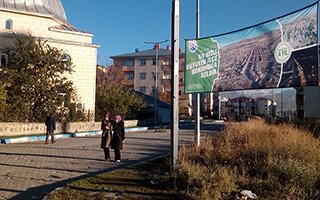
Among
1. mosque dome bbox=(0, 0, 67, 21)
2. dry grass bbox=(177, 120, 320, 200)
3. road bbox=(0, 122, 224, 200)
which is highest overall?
mosque dome bbox=(0, 0, 67, 21)

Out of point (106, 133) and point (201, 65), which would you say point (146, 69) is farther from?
point (201, 65)

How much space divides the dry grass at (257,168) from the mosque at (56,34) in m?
28.4

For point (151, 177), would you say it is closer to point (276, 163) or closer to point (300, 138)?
point (276, 163)

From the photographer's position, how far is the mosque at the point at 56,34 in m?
36.2

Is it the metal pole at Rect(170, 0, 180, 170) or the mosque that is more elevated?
the mosque

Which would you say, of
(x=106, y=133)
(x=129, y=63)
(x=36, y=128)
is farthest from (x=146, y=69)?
(x=106, y=133)

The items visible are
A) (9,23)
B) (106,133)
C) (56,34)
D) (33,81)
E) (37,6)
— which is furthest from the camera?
(37,6)

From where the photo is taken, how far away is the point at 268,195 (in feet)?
23.2

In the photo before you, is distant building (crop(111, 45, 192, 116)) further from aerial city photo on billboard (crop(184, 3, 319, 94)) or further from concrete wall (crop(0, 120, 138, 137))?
aerial city photo on billboard (crop(184, 3, 319, 94))

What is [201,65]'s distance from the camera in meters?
10.9

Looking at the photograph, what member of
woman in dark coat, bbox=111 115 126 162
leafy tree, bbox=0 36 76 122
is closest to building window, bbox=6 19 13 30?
leafy tree, bbox=0 36 76 122

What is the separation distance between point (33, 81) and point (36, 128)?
13.1 feet

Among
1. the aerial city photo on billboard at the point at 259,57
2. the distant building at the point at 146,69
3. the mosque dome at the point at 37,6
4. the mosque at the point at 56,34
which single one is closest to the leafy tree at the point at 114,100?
the mosque at the point at 56,34

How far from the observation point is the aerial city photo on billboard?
26.8 feet
